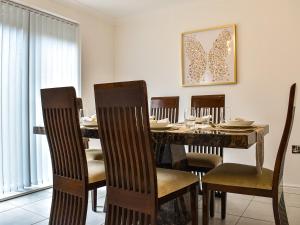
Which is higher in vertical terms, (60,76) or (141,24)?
(141,24)

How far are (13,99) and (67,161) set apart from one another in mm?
1376

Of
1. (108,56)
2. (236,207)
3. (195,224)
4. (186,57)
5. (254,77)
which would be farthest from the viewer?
(108,56)

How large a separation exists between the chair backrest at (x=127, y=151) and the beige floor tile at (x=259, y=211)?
1.21 m

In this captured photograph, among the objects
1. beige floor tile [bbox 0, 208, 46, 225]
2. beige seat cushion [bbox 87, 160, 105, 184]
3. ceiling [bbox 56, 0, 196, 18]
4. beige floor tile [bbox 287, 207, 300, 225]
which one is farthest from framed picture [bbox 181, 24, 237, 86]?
beige floor tile [bbox 0, 208, 46, 225]

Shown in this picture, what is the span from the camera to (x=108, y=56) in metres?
4.13

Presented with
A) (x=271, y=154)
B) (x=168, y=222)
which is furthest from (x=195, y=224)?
(x=271, y=154)

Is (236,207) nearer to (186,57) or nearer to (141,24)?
(186,57)

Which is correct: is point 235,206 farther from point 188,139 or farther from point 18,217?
point 18,217

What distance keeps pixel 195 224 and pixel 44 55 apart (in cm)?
241

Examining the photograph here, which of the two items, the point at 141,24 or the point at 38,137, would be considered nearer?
the point at 38,137

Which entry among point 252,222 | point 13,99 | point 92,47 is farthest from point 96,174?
point 92,47

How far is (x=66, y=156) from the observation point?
175 cm

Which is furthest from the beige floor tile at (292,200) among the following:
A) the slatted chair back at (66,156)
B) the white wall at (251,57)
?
the slatted chair back at (66,156)

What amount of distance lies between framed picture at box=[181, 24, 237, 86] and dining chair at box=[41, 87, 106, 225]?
80.1 inches
